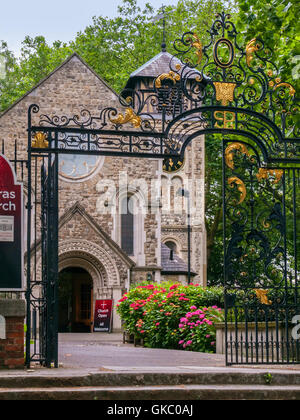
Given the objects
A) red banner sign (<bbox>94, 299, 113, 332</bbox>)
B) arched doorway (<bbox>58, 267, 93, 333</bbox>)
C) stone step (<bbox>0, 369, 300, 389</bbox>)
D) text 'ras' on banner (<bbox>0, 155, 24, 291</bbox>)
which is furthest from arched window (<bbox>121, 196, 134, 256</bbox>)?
stone step (<bbox>0, 369, 300, 389</bbox>)

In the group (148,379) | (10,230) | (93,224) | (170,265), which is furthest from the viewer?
(170,265)

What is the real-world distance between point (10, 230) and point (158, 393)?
9.85 feet

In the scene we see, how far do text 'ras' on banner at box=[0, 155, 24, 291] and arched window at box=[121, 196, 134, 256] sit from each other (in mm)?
22780

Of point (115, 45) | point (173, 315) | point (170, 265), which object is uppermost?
point (115, 45)

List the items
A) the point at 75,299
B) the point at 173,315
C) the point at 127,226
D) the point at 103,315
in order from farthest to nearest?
the point at 75,299
the point at 127,226
the point at 103,315
the point at 173,315

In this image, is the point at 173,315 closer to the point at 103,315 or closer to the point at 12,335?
the point at 12,335

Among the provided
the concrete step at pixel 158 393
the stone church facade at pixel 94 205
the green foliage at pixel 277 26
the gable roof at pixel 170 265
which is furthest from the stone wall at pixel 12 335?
the gable roof at pixel 170 265

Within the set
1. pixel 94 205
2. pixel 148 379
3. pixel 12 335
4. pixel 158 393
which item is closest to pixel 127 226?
pixel 94 205

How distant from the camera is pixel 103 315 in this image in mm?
30422

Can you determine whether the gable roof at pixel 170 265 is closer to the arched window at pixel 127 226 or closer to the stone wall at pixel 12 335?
the arched window at pixel 127 226

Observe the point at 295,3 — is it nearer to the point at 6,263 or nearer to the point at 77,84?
the point at 6,263

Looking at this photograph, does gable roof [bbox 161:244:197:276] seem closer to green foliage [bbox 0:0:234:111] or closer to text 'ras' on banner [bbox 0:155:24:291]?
green foliage [bbox 0:0:234:111]

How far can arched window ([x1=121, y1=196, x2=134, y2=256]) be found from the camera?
33.0 m
